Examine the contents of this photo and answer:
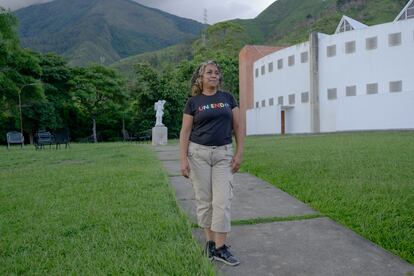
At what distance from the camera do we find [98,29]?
124 meters

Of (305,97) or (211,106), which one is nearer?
(211,106)

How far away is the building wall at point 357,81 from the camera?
29.1m

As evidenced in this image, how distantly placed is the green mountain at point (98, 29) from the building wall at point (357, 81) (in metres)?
57.4

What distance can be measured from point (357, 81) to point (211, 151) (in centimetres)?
3064

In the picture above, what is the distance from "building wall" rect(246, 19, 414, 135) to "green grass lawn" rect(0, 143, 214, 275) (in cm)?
2666

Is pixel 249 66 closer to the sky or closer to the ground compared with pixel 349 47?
closer to the sky

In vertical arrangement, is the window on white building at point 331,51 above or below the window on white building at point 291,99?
above

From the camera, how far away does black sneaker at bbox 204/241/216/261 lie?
3.30 meters

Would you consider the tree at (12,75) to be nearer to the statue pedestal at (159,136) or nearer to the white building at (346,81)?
the statue pedestal at (159,136)

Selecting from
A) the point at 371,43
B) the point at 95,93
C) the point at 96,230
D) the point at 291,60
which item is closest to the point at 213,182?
the point at 96,230

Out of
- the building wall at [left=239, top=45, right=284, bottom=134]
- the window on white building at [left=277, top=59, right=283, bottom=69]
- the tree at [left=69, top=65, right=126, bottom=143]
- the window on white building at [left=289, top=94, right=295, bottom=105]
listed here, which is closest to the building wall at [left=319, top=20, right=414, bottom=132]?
the window on white building at [left=289, top=94, right=295, bottom=105]

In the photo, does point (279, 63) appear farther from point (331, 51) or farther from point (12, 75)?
point (12, 75)

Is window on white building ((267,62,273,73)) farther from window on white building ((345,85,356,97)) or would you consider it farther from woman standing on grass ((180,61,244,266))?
woman standing on grass ((180,61,244,266))

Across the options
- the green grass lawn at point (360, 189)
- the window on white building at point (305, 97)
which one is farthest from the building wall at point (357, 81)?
the green grass lawn at point (360, 189)
